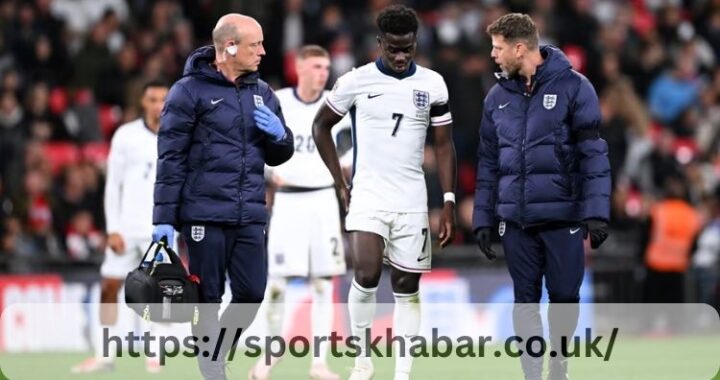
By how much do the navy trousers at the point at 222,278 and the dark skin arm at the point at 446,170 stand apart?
1399mm

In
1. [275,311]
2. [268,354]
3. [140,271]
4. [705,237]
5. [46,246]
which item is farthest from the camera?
[705,237]

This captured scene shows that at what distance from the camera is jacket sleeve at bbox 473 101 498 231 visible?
11758 millimetres

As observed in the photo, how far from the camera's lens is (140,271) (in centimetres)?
1104

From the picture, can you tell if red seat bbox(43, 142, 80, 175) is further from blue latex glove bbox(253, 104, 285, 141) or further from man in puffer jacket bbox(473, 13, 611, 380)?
man in puffer jacket bbox(473, 13, 611, 380)

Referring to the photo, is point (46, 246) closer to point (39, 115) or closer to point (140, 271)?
point (39, 115)

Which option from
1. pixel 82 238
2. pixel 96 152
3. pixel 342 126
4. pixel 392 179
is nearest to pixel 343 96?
pixel 392 179

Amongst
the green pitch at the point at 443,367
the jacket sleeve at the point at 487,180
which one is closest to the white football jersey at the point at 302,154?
the green pitch at the point at 443,367

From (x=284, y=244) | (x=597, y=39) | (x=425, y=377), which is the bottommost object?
(x=425, y=377)

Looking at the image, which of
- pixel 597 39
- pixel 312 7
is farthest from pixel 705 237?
pixel 312 7

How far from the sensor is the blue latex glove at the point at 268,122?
36.9ft

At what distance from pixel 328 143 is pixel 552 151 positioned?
1769 mm

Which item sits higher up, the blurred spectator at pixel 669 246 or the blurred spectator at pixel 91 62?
the blurred spectator at pixel 91 62

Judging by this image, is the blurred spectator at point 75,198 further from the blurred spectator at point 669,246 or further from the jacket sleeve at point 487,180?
the jacket sleeve at point 487,180

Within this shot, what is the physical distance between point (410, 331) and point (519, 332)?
822mm
